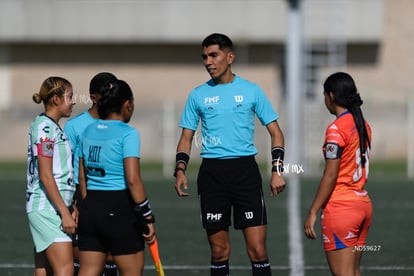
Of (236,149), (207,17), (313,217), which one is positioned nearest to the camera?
(313,217)

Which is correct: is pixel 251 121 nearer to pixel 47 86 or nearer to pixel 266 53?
pixel 47 86

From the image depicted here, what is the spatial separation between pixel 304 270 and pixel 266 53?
2197 centimetres

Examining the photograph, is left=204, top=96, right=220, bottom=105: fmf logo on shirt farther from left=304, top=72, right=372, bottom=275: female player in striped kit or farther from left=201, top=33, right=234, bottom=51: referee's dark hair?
left=304, top=72, right=372, bottom=275: female player in striped kit

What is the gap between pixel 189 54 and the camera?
33.2 m

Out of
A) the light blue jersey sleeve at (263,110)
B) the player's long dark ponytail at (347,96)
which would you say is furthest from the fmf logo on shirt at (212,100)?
the player's long dark ponytail at (347,96)

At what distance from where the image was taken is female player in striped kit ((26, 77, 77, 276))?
27.1 ft

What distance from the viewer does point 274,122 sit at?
9547 mm

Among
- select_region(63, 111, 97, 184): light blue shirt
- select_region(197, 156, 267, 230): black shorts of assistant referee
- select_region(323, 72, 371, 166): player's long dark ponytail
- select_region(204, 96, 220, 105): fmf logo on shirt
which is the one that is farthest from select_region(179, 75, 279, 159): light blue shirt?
select_region(323, 72, 371, 166): player's long dark ponytail

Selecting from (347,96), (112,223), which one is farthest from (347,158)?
(112,223)

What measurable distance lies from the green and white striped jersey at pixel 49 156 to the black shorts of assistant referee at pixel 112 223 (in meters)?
0.56

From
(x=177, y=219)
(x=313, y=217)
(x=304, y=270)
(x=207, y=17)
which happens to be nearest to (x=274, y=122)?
(x=313, y=217)

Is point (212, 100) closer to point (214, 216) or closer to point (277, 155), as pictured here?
point (277, 155)

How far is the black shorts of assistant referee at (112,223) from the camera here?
7.86 meters

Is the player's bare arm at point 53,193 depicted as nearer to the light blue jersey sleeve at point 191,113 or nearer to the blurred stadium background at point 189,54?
the light blue jersey sleeve at point 191,113
